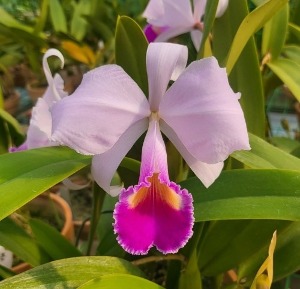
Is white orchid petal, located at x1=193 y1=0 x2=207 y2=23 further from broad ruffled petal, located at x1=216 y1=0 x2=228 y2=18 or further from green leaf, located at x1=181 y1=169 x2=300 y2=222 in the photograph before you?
green leaf, located at x1=181 y1=169 x2=300 y2=222

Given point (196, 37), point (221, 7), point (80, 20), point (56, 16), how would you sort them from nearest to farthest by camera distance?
point (221, 7) → point (196, 37) → point (56, 16) → point (80, 20)

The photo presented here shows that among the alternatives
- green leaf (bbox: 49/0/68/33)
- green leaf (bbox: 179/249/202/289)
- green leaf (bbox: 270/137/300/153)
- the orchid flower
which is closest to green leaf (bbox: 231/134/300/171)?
green leaf (bbox: 179/249/202/289)

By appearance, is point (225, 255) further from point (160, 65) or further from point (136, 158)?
point (160, 65)

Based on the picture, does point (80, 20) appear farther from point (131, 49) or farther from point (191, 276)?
point (191, 276)

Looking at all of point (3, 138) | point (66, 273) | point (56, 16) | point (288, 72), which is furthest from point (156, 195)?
point (56, 16)

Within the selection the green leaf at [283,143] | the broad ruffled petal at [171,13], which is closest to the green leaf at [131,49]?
the broad ruffled petal at [171,13]

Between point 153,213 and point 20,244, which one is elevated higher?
point 153,213

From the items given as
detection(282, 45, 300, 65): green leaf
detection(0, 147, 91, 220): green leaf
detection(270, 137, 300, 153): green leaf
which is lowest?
detection(270, 137, 300, 153): green leaf
